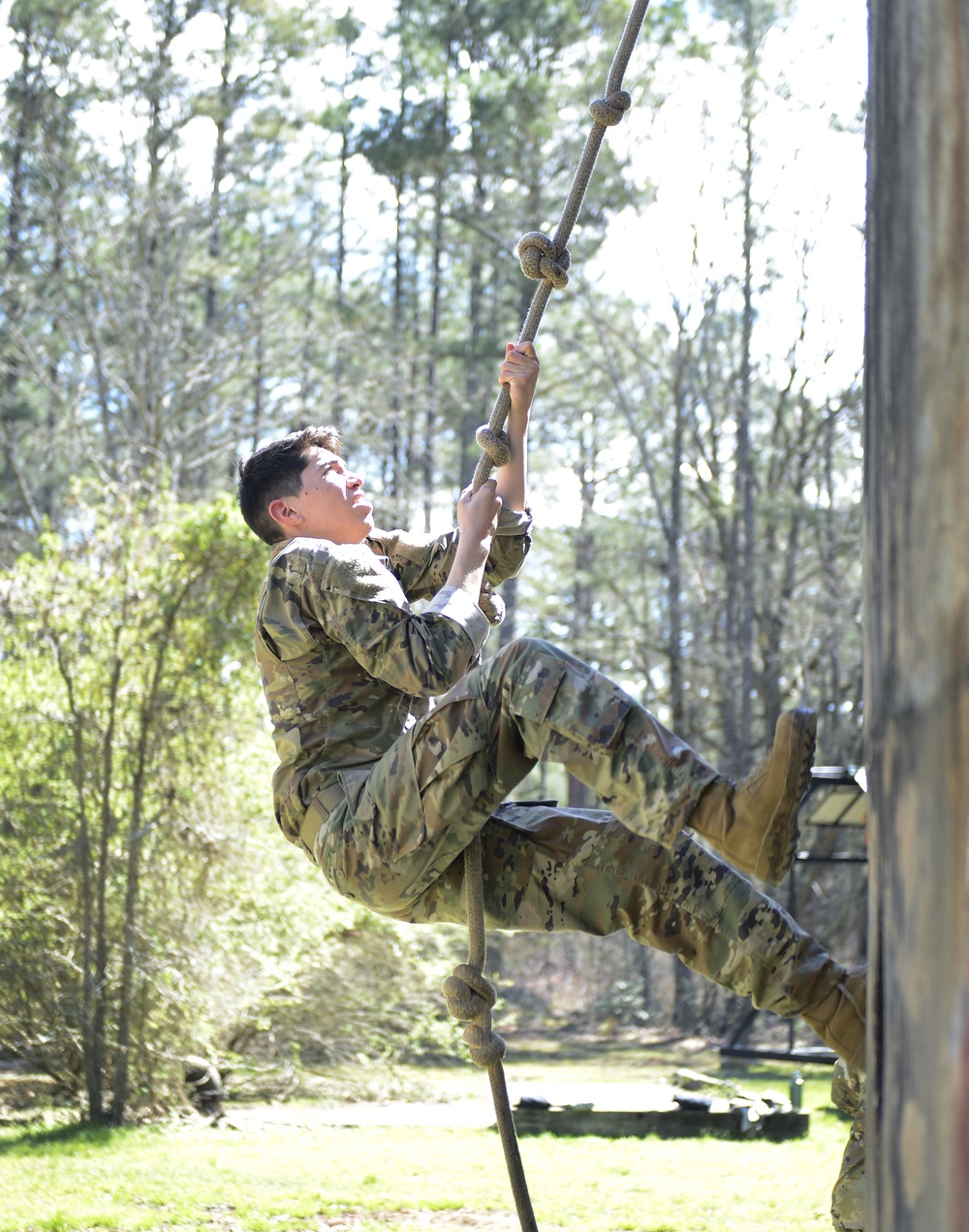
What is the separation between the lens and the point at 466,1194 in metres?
7.18

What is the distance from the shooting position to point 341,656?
3.16 metres

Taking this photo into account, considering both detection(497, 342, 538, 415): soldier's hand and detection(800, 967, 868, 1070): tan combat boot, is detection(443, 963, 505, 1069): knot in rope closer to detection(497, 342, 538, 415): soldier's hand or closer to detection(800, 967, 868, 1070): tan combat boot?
detection(800, 967, 868, 1070): tan combat boot

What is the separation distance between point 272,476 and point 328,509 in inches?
6.7

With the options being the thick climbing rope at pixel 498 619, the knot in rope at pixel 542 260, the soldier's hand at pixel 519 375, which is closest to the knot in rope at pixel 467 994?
the thick climbing rope at pixel 498 619

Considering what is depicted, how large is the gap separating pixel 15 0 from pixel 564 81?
6.78 meters

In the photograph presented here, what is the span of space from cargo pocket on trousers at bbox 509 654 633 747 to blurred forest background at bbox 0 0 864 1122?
706 cm

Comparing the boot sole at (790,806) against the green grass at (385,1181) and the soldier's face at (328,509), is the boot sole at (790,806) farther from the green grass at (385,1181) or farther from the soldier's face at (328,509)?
the green grass at (385,1181)

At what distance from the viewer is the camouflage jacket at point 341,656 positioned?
288cm

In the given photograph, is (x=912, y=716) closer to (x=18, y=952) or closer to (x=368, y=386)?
(x=18, y=952)

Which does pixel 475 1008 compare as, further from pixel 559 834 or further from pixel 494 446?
pixel 494 446

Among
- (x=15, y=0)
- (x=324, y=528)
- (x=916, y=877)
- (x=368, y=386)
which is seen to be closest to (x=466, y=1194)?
(x=324, y=528)

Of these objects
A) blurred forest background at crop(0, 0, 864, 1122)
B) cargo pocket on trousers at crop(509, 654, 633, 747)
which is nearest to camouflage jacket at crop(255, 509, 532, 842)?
cargo pocket on trousers at crop(509, 654, 633, 747)

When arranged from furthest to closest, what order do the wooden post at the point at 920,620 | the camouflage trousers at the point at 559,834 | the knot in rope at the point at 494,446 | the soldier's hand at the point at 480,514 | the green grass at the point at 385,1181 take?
the green grass at the point at 385,1181, the knot in rope at the point at 494,446, the soldier's hand at the point at 480,514, the camouflage trousers at the point at 559,834, the wooden post at the point at 920,620

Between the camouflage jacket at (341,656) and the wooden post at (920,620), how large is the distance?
161 centimetres
